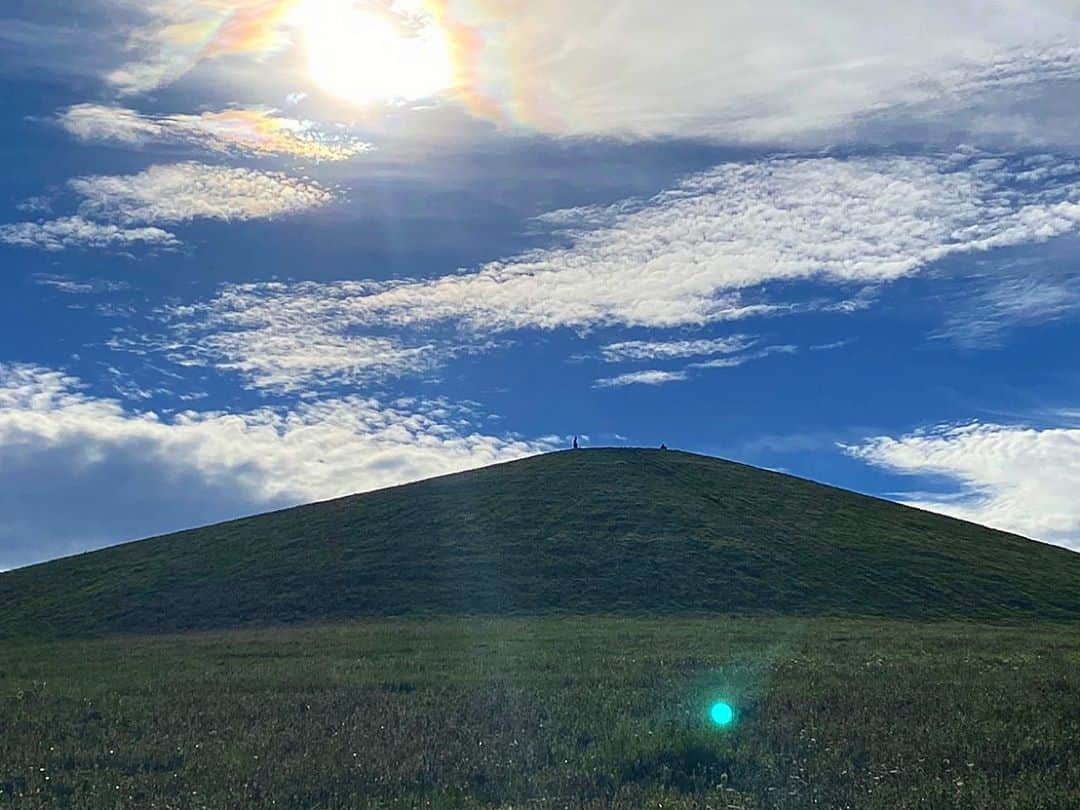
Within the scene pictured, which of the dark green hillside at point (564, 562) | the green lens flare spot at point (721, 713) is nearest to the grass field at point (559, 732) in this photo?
the green lens flare spot at point (721, 713)

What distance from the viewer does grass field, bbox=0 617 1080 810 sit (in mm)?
14070

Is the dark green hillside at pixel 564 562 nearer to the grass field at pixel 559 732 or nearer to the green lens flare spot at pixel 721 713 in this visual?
the grass field at pixel 559 732

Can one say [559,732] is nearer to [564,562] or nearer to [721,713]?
[721,713]

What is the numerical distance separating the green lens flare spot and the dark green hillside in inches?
1295

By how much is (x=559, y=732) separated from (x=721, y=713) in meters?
3.15

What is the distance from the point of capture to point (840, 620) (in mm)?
49938

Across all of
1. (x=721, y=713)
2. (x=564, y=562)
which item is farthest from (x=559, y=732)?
(x=564, y=562)

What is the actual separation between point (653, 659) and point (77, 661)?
890 inches

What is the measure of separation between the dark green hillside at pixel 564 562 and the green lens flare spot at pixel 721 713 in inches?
1295

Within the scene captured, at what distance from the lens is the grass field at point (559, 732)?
14070 mm

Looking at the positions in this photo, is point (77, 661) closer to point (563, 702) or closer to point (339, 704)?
point (339, 704)

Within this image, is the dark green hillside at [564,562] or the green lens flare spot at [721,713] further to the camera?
the dark green hillside at [564,562]

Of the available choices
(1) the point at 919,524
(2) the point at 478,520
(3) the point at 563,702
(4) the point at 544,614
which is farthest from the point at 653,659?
(1) the point at 919,524

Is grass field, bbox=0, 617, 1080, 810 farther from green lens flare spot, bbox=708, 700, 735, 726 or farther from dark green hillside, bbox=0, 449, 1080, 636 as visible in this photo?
dark green hillside, bbox=0, 449, 1080, 636
